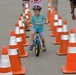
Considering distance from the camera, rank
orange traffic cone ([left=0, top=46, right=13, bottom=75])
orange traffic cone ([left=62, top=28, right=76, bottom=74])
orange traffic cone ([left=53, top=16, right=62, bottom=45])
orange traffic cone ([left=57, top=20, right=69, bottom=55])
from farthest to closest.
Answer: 1. orange traffic cone ([left=53, top=16, right=62, bottom=45])
2. orange traffic cone ([left=57, top=20, right=69, bottom=55])
3. orange traffic cone ([left=62, top=28, right=76, bottom=74])
4. orange traffic cone ([left=0, top=46, right=13, bottom=75])

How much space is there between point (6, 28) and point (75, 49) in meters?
7.67

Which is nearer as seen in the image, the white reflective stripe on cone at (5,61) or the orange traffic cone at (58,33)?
the white reflective stripe on cone at (5,61)

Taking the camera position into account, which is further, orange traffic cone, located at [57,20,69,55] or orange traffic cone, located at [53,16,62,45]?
orange traffic cone, located at [53,16,62,45]

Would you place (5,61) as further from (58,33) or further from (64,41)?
(58,33)

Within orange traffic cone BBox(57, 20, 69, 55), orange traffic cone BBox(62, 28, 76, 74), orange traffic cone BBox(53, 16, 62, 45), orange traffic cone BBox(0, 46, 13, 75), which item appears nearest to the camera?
orange traffic cone BBox(0, 46, 13, 75)

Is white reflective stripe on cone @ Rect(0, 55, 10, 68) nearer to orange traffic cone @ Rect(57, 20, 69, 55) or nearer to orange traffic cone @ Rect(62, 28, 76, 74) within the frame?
orange traffic cone @ Rect(62, 28, 76, 74)

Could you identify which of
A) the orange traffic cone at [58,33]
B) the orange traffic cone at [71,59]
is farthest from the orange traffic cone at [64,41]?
the orange traffic cone at [71,59]

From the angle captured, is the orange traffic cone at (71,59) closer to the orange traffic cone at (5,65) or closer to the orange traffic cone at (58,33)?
the orange traffic cone at (5,65)

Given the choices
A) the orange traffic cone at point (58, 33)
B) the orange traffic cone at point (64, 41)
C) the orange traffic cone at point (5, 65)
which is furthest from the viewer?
the orange traffic cone at point (58, 33)

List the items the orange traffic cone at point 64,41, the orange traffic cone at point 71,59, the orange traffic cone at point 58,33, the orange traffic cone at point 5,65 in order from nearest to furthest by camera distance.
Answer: the orange traffic cone at point 5,65 → the orange traffic cone at point 71,59 → the orange traffic cone at point 64,41 → the orange traffic cone at point 58,33

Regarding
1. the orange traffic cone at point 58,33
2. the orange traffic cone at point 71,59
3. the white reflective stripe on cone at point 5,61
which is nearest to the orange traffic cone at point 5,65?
the white reflective stripe on cone at point 5,61

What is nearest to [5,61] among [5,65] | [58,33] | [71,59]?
[5,65]

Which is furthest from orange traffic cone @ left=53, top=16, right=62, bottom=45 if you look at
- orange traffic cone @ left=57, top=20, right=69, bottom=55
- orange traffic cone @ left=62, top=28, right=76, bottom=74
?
orange traffic cone @ left=62, top=28, right=76, bottom=74

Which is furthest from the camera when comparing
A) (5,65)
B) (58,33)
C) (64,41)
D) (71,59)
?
(58,33)
